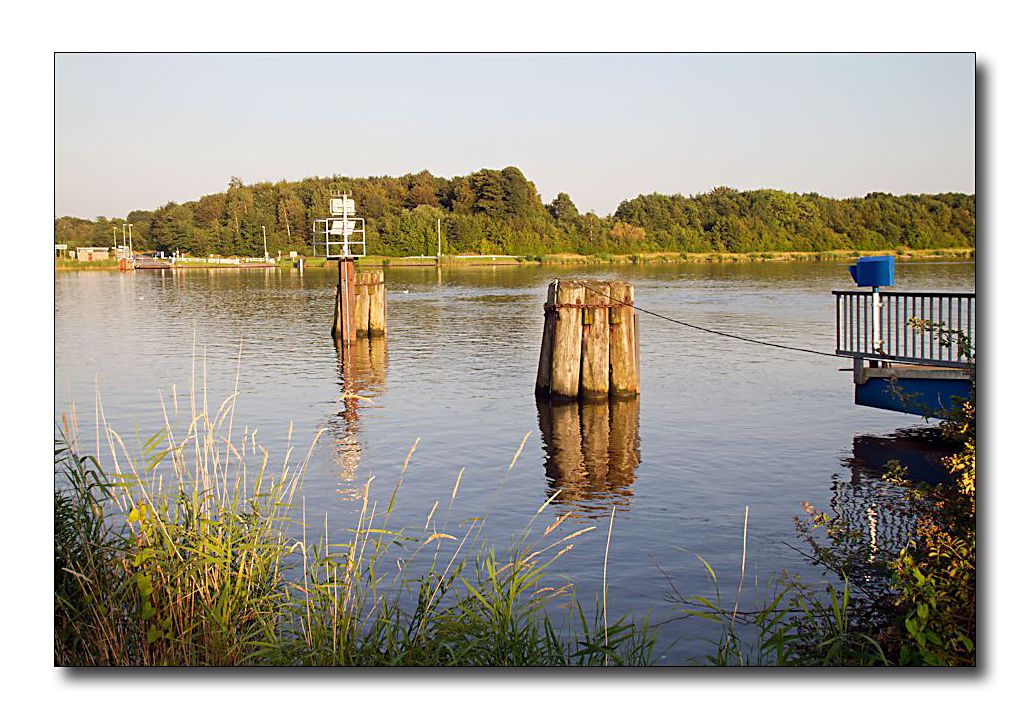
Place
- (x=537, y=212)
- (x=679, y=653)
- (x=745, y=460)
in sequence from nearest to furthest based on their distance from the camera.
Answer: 1. (x=679, y=653)
2. (x=745, y=460)
3. (x=537, y=212)

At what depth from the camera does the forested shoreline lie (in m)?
11.9

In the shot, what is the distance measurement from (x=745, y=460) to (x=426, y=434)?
132 inches

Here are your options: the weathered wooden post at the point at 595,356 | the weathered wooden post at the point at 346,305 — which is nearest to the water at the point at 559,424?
the weathered wooden post at the point at 595,356

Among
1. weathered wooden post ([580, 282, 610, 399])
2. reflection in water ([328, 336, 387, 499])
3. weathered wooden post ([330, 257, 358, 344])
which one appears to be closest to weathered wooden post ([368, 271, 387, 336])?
reflection in water ([328, 336, 387, 499])

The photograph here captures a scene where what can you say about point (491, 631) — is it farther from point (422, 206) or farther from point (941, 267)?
point (422, 206)

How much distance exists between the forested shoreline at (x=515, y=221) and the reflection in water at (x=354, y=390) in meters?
2.98

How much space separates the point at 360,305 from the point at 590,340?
1007 centimetres

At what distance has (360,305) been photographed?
22078mm

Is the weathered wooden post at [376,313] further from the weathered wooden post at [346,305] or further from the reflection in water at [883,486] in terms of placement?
the reflection in water at [883,486]

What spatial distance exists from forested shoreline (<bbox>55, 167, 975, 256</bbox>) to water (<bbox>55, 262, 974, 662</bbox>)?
2.94ft

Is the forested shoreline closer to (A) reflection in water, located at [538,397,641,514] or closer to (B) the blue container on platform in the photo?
(B) the blue container on platform
